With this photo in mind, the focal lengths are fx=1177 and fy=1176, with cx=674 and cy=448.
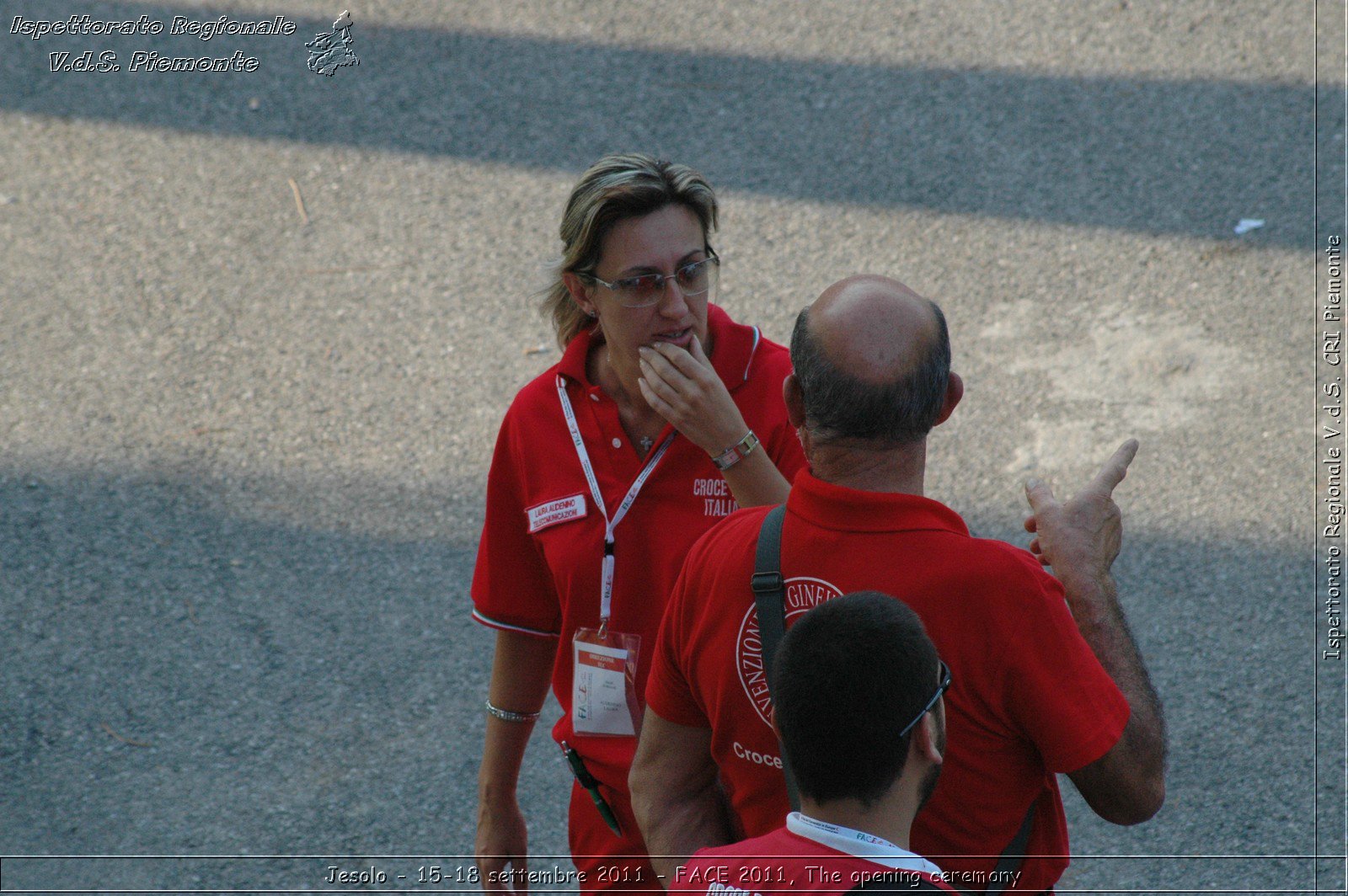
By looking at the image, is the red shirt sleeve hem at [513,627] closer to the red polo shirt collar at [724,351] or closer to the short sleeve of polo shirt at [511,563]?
the short sleeve of polo shirt at [511,563]

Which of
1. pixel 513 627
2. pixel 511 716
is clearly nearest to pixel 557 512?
pixel 513 627

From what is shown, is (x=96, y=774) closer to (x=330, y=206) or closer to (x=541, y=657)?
(x=541, y=657)

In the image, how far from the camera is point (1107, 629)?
1.90 meters

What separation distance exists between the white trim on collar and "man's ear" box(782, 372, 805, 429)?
26.0 inches

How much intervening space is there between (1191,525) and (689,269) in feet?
9.40

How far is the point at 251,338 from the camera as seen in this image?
559 centimetres

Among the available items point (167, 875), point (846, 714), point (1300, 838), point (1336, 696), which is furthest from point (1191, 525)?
point (167, 875)

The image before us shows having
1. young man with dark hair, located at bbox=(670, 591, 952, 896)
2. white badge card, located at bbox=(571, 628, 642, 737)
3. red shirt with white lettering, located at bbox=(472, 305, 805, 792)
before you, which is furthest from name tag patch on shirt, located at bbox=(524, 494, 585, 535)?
young man with dark hair, located at bbox=(670, 591, 952, 896)

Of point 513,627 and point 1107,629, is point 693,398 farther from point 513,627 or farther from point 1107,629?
point 1107,629

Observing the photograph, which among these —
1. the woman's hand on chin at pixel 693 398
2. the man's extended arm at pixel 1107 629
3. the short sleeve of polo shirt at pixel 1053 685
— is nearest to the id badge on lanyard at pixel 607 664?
the woman's hand on chin at pixel 693 398

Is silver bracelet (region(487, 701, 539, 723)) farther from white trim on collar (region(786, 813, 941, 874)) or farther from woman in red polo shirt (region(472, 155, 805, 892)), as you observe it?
white trim on collar (region(786, 813, 941, 874))

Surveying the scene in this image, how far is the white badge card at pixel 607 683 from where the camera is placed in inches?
98.3

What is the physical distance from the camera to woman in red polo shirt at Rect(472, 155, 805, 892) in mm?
2500

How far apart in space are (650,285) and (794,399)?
725mm
